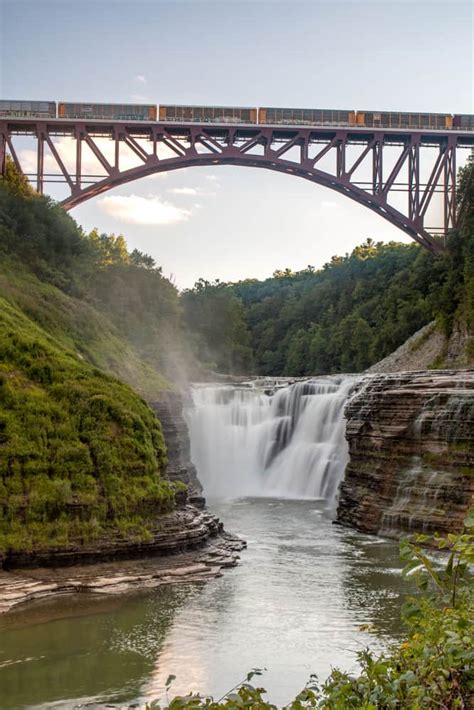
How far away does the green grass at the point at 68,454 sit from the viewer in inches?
581

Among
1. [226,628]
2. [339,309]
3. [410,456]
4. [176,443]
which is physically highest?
[339,309]

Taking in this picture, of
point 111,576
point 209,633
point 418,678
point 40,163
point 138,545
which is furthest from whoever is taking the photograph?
point 40,163

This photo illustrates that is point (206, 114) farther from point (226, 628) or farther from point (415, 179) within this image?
point (226, 628)

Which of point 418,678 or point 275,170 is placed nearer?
point 418,678

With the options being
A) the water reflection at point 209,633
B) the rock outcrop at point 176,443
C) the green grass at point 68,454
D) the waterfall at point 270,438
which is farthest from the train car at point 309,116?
the water reflection at point 209,633

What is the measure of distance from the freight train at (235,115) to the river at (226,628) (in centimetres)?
2210

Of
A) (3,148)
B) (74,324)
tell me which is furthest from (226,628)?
(3,148)

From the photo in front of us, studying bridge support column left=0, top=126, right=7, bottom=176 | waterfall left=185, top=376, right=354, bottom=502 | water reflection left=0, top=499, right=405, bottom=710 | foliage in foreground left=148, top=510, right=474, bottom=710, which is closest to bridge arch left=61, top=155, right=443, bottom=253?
bridge support column left=0, top=126, right=7, bottom=176

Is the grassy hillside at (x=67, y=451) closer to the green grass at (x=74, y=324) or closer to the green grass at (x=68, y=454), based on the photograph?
the green grass at (x=68, y=454)

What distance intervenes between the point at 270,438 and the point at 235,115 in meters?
15.2

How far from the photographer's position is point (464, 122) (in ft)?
124

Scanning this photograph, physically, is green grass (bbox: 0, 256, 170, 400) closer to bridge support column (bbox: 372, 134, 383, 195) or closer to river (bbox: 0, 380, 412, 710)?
river (bbox: 0, 380, 412, 710)

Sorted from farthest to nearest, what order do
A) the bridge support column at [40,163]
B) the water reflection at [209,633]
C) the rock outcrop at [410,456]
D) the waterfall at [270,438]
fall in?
the bridge support column at [40,163] < the waterfall at [270,438] < the rock outcrop at [410,456] < the water reflection at [209,633]

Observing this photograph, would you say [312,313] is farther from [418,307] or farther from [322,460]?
[322,460]
